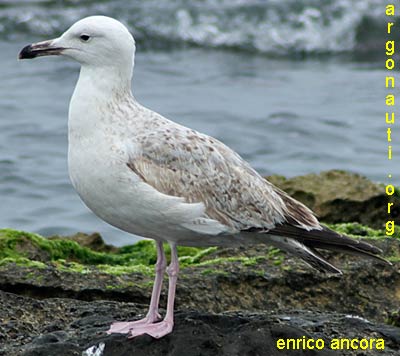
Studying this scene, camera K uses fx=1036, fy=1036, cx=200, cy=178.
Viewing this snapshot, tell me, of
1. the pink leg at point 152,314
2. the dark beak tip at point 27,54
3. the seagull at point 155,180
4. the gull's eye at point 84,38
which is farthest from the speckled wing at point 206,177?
the dark beak tip at point 27,54

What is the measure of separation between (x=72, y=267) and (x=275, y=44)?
16981mm

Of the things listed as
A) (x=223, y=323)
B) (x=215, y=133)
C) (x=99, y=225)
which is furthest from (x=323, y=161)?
(x=223, y=323)

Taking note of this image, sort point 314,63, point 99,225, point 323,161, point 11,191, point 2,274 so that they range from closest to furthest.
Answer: point 2,274 < point 99,225 < point 11,191 < point 323,161 < point 314,63

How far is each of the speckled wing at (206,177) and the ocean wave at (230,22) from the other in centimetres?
1740

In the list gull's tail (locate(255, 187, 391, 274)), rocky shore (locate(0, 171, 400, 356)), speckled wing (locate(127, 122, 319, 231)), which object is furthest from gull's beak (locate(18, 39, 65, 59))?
gull's tail (locate(255, 187, 391, 274))

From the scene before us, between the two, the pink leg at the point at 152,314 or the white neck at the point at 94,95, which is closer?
the pink leg at the point at 152,314

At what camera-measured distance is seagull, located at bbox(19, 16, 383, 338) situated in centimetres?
654

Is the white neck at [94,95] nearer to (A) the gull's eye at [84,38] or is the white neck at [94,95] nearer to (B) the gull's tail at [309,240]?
(A) the gull's eye at [84,38]

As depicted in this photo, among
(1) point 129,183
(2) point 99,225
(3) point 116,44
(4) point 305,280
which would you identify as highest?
(3) point 116,44

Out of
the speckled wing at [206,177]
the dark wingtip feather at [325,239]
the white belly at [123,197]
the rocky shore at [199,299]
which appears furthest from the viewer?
the dark wingtip feather at [325,239]

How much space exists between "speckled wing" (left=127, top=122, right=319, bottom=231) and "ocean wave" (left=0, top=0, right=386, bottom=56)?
1740cm

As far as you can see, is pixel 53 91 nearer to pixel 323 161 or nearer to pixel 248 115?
pixel 248 115

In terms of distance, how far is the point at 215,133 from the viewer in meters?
18.3

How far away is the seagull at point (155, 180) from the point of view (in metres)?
6.54
